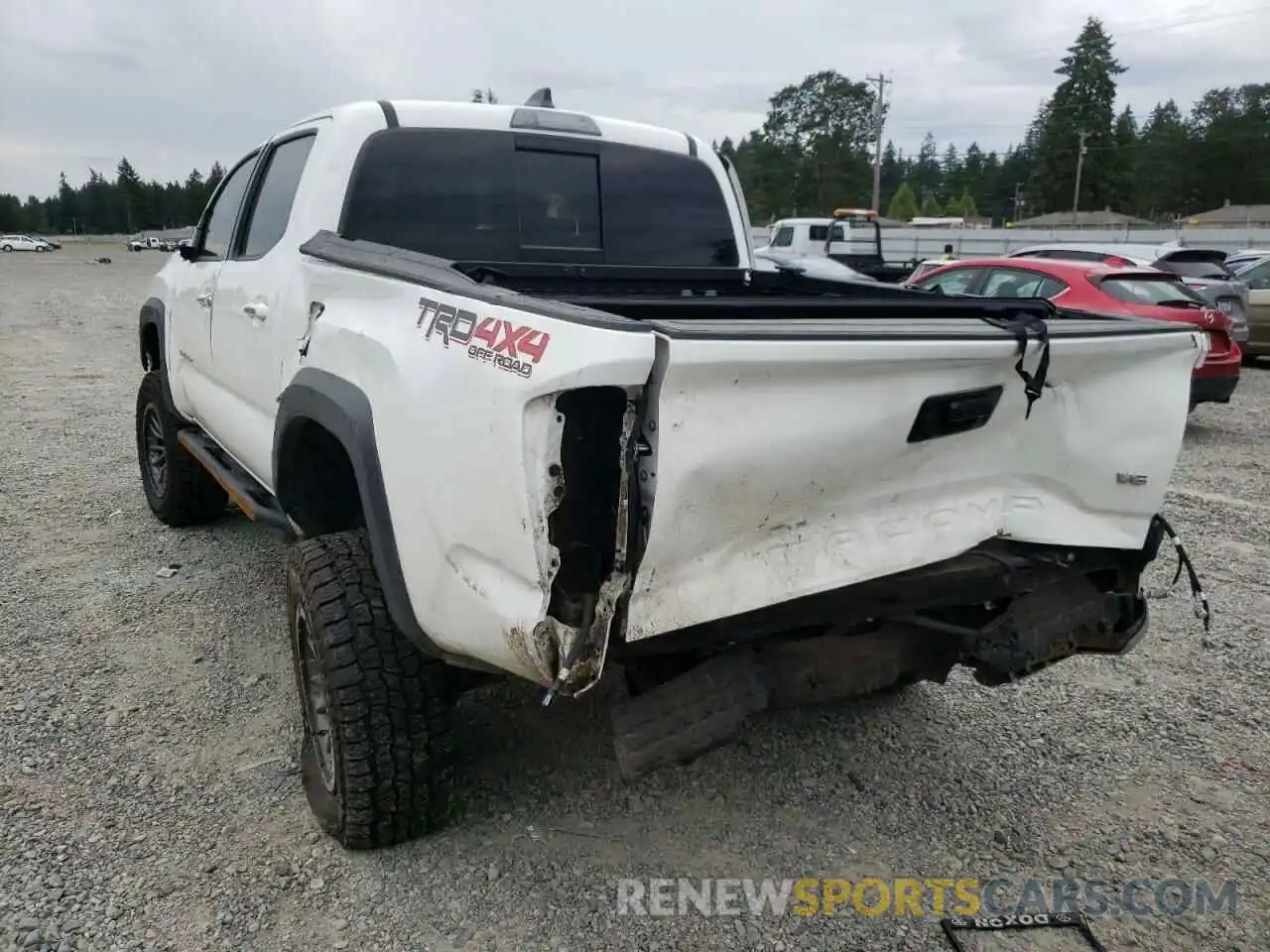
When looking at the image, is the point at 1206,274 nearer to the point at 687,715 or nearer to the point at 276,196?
the point at 276,196

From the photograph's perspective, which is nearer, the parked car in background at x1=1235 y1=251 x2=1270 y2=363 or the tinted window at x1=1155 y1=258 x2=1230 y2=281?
the tinted window at x1=1155 y1=258 x2=1230 y2=281

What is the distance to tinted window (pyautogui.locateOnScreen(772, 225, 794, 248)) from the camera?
26.1m

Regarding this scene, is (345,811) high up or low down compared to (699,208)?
down

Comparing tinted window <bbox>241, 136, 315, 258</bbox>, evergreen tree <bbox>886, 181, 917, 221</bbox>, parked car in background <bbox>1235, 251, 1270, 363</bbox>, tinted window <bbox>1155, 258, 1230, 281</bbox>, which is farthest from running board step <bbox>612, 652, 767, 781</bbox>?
evergreen tree <bbox>886, 181, 917, 221</bbox>

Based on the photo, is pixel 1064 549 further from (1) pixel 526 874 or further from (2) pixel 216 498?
(2) pixel 216 498

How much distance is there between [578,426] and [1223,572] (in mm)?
4519

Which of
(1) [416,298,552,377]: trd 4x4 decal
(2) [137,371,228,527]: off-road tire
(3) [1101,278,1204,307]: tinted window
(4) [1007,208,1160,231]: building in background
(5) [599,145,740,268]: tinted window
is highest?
(5) [599,145,740,268]: tinted window

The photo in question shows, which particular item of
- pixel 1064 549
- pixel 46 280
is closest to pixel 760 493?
pixel 1064 549

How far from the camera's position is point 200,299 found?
4.36 metres

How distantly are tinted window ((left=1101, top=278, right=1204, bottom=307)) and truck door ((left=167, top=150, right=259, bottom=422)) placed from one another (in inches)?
288

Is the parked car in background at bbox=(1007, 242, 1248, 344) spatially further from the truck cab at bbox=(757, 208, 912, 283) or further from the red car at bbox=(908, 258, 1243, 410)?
the truck cab at bbox=(757, 208, 912, 283)

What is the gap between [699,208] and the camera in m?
4.19

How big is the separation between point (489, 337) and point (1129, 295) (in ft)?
27.4

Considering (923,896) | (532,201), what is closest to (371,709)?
(923,896)
